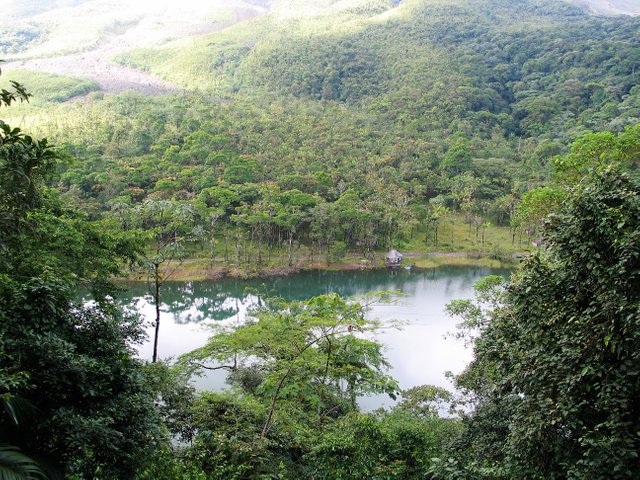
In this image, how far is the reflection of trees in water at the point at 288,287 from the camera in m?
23.9

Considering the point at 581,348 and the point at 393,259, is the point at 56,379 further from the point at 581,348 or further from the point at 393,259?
the point at 393,259

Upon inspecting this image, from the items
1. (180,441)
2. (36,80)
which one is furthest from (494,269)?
(36,80)

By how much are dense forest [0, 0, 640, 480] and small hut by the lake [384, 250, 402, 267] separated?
119cm

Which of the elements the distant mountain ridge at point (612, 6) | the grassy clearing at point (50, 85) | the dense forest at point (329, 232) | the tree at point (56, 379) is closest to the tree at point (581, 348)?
the dense forest at point (329, 232)

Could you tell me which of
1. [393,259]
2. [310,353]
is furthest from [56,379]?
[393,259]

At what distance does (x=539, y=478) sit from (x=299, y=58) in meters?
82.5

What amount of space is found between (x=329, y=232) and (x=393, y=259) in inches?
187

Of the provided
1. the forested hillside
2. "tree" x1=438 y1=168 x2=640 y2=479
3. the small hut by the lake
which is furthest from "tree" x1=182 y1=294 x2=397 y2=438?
the small hut by the lake

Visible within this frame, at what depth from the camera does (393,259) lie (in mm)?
31609

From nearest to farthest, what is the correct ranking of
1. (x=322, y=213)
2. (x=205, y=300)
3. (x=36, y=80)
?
(x=205, y=300)
(x=322, y=213)
(x=36, y=80)

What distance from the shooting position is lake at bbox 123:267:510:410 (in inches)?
634

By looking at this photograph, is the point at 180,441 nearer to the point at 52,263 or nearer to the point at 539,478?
the point at 52,263

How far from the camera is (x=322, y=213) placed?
99.5 ft

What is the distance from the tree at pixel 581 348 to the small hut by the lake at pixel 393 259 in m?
26.7
